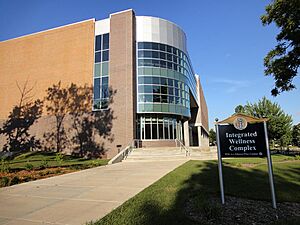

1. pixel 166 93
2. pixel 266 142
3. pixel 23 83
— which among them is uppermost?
pixel 23 83

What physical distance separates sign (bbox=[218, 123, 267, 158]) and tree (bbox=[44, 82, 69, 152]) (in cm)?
2522

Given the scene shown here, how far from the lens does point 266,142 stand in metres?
5.54

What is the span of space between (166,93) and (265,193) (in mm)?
22668

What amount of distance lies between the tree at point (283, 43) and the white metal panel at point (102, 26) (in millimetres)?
19871

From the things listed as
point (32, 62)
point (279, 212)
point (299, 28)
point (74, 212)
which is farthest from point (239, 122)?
point (32, 62)

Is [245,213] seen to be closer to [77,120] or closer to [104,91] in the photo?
[104,91]

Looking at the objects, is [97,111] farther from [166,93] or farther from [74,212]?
[74,212]

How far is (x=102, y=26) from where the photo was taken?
29156 millimetres

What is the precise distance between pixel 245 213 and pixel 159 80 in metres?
24.2

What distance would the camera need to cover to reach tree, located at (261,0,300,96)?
13.1 meters

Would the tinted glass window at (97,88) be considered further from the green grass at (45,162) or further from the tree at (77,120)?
the green grass at (45,162)

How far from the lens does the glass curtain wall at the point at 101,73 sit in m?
26.9

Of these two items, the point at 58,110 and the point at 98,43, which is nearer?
the point at 98,43

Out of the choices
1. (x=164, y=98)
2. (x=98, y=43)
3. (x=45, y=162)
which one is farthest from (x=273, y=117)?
(x=45, y=162)
